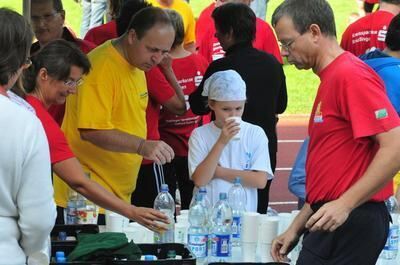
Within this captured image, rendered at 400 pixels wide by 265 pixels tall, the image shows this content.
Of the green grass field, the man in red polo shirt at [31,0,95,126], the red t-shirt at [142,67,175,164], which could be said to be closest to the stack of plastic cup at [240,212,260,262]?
the red t-shirt at [142,67,175,164]

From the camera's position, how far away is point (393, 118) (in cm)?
364

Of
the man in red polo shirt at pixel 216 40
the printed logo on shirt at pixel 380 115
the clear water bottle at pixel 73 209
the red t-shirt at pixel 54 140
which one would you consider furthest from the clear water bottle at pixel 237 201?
the man in red polo shirt at pixel 216 40

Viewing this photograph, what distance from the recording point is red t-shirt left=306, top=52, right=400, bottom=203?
3639 millimetres

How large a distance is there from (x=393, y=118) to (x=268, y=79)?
7.71 ft

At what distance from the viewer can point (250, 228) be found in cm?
456

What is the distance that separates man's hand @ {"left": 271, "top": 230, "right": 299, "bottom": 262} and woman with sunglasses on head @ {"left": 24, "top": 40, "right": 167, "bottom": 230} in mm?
564

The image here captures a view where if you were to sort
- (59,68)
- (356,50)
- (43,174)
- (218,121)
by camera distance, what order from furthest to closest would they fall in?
(356,50) < (218,121) < (59,68) < (43,174)

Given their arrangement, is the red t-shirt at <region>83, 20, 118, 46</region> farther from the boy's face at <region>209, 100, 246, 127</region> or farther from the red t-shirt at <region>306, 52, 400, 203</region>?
the red t-shirt at <region>306, 52, 400, 203</region>

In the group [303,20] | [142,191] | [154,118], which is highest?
[303,20]

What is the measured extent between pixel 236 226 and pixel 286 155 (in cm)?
750

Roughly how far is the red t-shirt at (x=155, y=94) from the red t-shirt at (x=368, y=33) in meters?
2.16

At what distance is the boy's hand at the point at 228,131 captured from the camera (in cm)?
508

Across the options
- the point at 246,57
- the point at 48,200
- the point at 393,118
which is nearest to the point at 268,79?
the point at 246,57

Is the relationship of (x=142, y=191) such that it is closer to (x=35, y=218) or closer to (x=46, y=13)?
(x=46, y=13)
